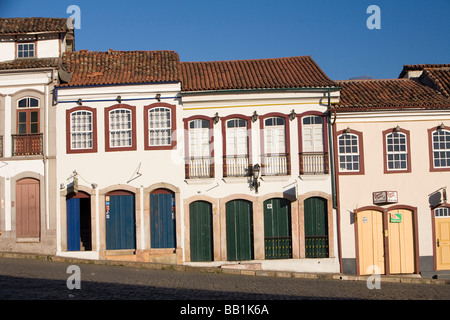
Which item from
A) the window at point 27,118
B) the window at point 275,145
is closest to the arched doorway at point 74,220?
the window at point 27,118

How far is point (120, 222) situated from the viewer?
20188 mm

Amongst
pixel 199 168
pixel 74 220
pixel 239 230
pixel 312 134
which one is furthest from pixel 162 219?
pixel 312 134

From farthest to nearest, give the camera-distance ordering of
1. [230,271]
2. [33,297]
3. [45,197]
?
[45,197] < [230,271] < [33,297]

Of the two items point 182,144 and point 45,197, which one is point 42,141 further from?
point 182,144

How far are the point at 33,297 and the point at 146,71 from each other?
11.0m

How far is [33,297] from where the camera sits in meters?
12.0

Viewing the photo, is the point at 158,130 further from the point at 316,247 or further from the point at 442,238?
the point at 442,238

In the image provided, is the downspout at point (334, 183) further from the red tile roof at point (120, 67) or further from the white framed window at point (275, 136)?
the red tile roof at point (120, 67)

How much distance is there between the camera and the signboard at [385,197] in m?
19.9

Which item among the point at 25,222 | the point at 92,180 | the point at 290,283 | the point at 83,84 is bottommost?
the point at 290,283

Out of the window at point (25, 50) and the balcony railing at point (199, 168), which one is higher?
the window at point (25, 50)

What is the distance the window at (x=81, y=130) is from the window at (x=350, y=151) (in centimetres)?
869

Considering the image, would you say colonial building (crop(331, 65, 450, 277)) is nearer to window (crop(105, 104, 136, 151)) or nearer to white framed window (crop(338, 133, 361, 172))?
white framed window (crop(338, 133, 361, 172))
